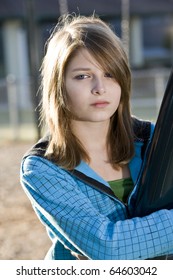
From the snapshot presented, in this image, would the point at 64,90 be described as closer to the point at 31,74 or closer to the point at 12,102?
the point at 31,74

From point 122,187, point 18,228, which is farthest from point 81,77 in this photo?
point 18,228

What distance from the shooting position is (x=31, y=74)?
6.57 meters

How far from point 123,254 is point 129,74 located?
45cm

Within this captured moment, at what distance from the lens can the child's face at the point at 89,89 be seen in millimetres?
1438

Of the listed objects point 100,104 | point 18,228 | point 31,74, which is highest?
point 100,104

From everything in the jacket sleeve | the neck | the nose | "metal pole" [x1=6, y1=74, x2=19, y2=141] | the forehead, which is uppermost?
the forehead

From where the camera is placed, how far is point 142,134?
5.40 feet

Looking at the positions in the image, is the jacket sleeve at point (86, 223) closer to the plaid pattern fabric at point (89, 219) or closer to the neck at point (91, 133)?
the plaid pattern fabric at point (89, 219)

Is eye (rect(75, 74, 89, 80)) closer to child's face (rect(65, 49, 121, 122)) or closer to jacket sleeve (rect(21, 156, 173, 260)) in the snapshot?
child's face (rect(65, 49, 121, 122))

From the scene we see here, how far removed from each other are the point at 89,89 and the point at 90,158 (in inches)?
7.8

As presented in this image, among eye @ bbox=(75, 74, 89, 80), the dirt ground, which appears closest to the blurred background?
the dirt ground

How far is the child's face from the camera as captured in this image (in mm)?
1438

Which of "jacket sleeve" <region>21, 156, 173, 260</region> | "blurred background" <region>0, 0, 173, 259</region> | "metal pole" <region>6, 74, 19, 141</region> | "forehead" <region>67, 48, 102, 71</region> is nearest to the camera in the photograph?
"jacket sleeve" <region>21, 156, 173, 260</region>

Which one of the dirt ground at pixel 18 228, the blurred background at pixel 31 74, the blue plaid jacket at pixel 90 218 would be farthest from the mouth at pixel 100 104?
the dirt ground at pixel 18 228
